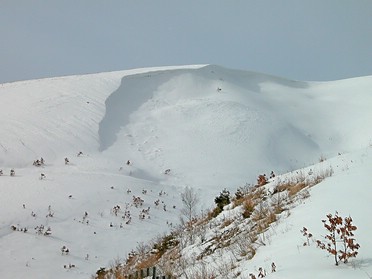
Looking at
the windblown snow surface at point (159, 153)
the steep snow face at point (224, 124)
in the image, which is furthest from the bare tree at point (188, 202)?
the steep snow face at point (224, 124)

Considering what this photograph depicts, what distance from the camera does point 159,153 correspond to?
679 inches

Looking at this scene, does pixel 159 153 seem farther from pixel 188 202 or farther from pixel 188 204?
pixel 188 204

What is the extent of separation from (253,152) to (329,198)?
1265cm

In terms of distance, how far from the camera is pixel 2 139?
15070 millimetres

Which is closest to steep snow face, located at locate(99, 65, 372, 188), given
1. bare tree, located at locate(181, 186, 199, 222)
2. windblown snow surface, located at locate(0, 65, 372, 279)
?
windblown snow surface, located at locate(0, 65, 372, 279)

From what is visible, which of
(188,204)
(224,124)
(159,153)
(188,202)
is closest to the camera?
(188,204)

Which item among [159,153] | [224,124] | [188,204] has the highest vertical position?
[224,124]

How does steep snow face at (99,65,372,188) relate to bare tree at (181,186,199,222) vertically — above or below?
above

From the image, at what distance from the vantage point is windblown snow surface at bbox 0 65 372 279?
21.0 ft

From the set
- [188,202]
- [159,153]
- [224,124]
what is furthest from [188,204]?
[224,124]

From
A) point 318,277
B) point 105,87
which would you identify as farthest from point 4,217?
point 105,87

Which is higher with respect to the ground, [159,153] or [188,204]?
[159,153]

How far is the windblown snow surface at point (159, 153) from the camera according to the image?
21.0ft

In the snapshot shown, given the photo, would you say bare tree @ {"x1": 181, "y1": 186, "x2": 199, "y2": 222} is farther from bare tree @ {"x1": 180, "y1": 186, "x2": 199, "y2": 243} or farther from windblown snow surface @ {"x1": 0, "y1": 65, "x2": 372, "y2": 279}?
windblown snow surface @ {"x1": 0, "y1": 65, "x2": 372, "y2": 279}
